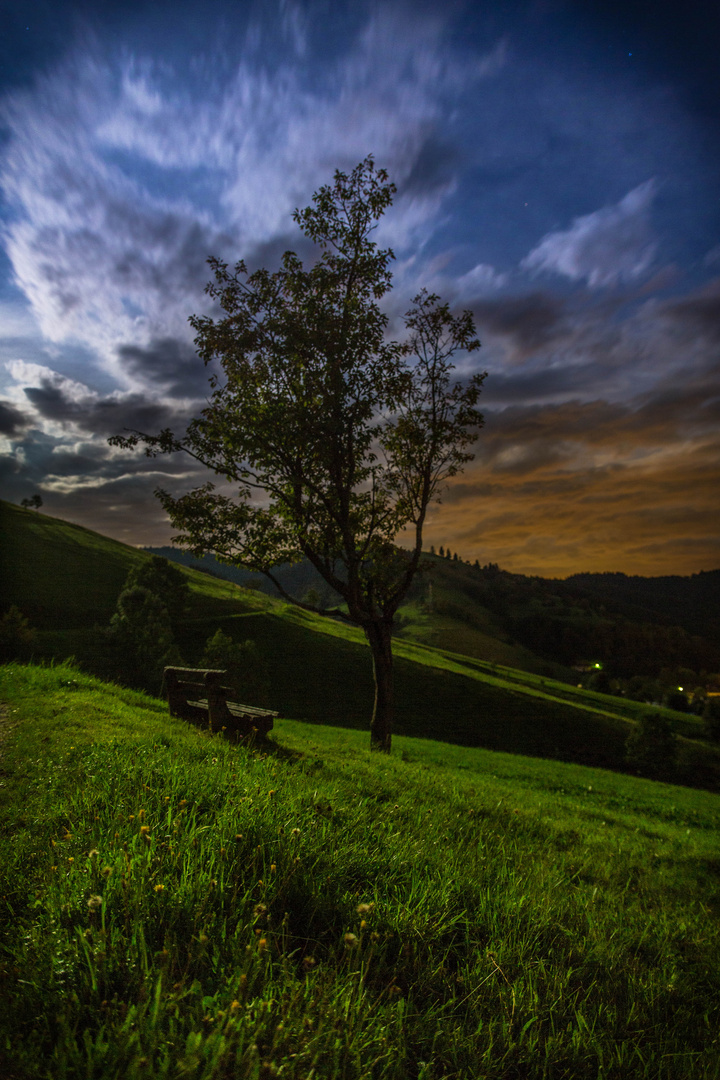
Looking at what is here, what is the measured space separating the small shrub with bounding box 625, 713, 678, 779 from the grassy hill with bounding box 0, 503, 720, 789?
5.47 metres

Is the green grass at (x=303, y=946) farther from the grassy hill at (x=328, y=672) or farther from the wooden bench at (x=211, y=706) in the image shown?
the grassy hill at (x=328, y=672)

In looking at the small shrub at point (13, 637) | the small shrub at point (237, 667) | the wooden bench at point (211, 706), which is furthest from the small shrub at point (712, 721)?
the small shrub at point (13, 637)

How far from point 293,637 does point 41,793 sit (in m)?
71.1

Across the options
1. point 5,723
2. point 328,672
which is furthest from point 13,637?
point 5,723

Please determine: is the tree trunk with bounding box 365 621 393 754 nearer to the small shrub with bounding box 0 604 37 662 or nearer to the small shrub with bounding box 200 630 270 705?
the small shrub with bounding box 200 630 270 705

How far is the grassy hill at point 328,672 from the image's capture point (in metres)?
57.0

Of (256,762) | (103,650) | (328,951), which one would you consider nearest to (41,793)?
(256,762)

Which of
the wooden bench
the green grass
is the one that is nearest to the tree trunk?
the wooden bench

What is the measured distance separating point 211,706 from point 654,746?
59.0m

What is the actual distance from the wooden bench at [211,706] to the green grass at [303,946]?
13.4 ft

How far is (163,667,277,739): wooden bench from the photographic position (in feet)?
31.2

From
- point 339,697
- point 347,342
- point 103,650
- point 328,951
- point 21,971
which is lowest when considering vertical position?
point 339,697

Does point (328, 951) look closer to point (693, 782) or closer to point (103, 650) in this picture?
point (103, 650)

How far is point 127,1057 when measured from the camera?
1.80 meters
